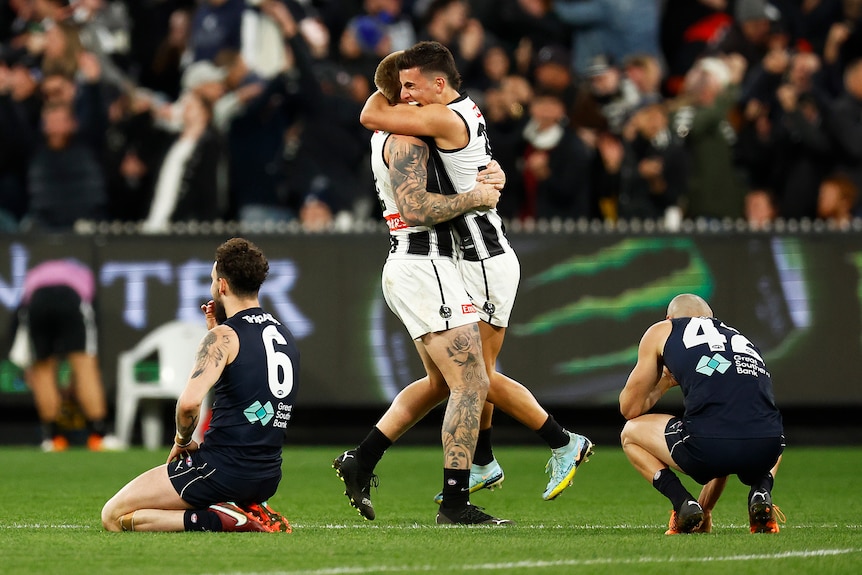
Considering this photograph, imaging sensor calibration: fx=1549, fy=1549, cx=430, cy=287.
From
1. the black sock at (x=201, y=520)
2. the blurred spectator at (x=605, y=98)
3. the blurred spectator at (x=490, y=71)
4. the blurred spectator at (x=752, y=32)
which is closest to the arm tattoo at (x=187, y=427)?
the black sock at (x=201, y=520)

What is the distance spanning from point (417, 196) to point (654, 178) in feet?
23.1

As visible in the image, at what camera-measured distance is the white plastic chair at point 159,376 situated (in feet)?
46.4

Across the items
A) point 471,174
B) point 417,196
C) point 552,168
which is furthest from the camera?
point 552,168

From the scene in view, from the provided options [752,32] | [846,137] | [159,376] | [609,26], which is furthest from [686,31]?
[159,376]

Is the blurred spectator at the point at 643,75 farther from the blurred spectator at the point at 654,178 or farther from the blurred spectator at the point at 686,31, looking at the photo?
the blurred spectator at the point at 654,178

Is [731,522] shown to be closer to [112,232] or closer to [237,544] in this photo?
[237,544]

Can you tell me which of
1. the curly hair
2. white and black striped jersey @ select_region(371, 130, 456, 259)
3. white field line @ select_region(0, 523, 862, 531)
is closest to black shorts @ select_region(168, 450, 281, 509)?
white field line @ select_region(0, 523, 862, 531)

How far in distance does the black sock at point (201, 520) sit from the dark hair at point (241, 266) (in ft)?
3.54

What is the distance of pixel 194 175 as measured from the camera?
15078mm

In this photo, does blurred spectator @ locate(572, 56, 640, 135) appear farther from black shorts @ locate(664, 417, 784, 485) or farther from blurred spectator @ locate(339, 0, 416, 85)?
black shorts @ locate(664, 417, 784, 485)

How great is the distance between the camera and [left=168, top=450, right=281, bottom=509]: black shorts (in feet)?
24.6

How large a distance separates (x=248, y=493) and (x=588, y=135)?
7961mm

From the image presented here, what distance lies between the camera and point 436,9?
16.6 m

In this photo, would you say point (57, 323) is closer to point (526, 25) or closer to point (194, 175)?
point (194, 175)
